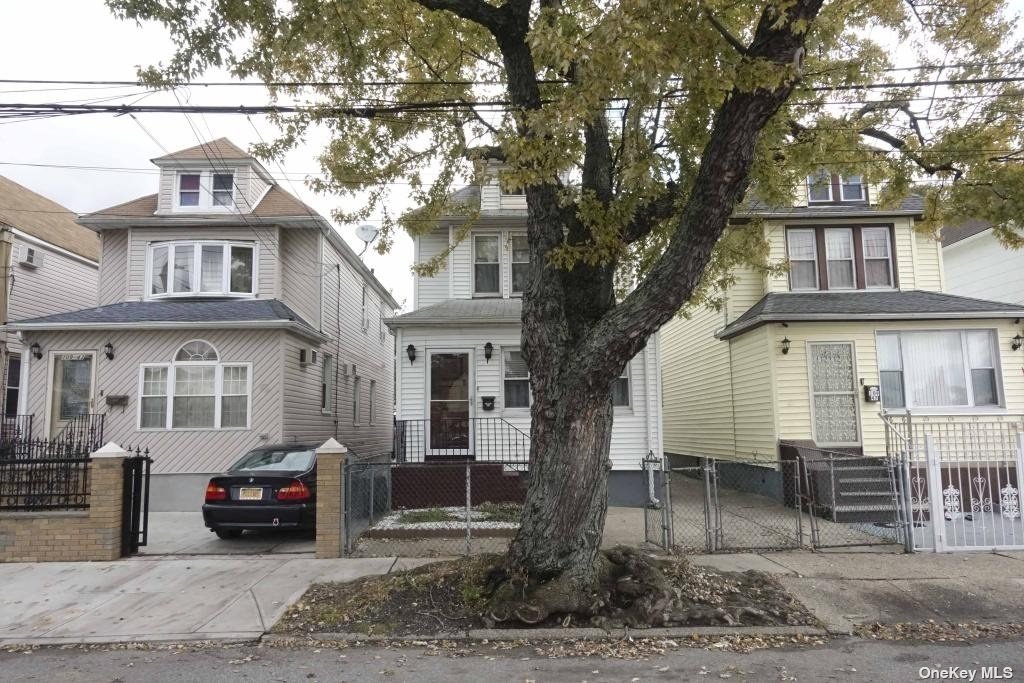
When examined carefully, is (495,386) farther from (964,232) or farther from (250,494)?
(964,232)

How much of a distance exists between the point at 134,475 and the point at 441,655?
5.65m

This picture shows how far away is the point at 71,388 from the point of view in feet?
44.6

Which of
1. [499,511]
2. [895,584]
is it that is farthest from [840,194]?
[499,511]

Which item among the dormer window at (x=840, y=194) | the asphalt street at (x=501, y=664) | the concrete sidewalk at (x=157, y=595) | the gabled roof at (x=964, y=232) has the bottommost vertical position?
the asphalt street at (x=501, y=664)

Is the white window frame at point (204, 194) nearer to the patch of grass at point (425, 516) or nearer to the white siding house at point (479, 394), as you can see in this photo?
the white siding house at point (479, 394)

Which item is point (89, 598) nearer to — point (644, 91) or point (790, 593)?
point (790, 593)

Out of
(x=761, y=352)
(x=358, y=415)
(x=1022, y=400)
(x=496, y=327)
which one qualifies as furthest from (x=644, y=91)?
(x=358, y=415)

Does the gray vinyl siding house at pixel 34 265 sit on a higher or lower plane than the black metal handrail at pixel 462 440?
higher

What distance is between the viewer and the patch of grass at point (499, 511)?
404 inches

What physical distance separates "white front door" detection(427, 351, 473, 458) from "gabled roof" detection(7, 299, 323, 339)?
319 centimetres

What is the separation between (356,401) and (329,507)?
1184 cm

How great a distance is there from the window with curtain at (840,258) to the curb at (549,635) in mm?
10355

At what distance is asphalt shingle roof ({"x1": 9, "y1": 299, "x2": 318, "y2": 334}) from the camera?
13.2 meters

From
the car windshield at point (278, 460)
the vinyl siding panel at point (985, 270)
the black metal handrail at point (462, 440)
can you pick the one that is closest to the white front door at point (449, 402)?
the black metal handrail at point (462, 440)
